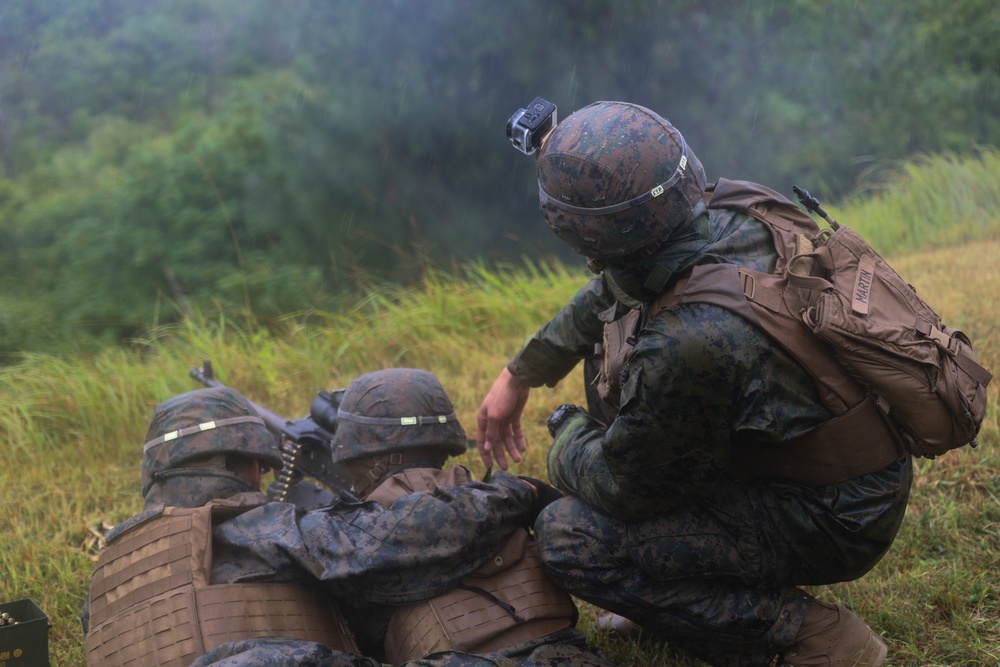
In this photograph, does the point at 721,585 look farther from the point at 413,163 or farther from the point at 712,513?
the point at 413,163

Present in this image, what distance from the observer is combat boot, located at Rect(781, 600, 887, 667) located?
3061 mm

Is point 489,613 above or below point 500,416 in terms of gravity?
below

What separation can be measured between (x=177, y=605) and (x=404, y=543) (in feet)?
2.30

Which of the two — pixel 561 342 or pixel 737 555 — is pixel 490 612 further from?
pixel 561 342

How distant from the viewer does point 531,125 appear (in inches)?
122

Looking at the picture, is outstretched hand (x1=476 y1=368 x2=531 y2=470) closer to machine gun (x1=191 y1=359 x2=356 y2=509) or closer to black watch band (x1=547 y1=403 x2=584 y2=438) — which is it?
black watch band (x1=547 y1=403 x2=584 y2=438)

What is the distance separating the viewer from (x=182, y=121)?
14.5m

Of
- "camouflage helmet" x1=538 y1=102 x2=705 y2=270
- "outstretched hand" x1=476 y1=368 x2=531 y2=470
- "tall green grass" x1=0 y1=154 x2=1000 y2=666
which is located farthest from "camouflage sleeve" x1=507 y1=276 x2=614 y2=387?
"tall green grass" x1=0 y1=154 x2=1000 y2=666

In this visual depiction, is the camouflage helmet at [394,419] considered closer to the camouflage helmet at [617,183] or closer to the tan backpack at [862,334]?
the camouflage helmet at [617,183]

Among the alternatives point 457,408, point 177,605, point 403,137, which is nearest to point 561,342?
point 177,605

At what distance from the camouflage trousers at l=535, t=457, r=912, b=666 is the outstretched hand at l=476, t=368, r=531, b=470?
2.47ft

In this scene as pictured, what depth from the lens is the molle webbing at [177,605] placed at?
3.03 m

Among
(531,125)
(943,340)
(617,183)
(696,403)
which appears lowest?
(696,403)

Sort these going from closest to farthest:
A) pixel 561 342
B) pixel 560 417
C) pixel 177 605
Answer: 1. pixel 177 605
2. pixel 560 417
3. pixel 561 342
